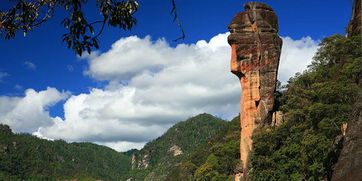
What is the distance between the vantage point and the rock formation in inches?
1937

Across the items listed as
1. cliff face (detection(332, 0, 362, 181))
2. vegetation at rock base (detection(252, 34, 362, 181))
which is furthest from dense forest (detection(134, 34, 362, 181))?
cliff face (detection(332, 0, 362, 181))

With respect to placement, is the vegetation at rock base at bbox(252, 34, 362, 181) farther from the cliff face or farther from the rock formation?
the cliff face

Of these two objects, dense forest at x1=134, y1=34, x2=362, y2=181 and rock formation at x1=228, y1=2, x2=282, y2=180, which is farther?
rock formation at x1=228, y1=2, x2=282, y2=180

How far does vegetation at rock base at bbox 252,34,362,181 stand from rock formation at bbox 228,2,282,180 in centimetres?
281

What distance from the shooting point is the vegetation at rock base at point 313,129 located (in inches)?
1299

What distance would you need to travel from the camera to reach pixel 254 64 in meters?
50.0

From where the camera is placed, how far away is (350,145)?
568cm

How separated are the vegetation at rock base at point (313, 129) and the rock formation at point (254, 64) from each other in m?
2.81

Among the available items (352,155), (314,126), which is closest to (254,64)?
(314,126)

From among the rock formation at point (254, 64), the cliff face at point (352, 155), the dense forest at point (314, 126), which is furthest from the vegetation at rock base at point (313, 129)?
the cliff face at point (352, 155)

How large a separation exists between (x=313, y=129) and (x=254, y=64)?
14.8 m

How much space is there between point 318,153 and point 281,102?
20.5m

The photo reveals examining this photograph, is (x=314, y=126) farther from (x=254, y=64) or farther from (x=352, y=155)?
(x=352, y=155)

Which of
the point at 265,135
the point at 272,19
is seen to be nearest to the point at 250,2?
the point at 272,19
